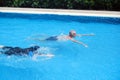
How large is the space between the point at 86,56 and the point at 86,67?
598mm

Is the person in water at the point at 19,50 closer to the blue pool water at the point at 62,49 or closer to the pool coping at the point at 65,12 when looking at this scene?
the blue pool water at the point at 62,49

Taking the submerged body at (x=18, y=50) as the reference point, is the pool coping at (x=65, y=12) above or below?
above

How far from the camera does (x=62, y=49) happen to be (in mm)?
7344

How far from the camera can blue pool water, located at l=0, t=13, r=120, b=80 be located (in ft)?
20.2

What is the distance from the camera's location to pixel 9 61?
666 centimetres

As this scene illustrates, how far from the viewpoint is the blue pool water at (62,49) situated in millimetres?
6172

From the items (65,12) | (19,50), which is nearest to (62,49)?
(19,50)

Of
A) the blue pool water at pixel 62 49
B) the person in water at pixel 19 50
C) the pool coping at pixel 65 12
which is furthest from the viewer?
the pool coping at pixel 65 12

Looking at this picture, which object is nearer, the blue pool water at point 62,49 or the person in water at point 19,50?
the blue pool water at point 62,49

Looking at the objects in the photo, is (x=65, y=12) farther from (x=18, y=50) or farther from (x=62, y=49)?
(x=18, y=50)

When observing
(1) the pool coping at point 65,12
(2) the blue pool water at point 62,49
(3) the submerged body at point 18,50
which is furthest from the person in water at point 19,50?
(1) the pool coping at point 65,12

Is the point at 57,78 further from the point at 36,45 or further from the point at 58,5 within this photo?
the point at 58,5

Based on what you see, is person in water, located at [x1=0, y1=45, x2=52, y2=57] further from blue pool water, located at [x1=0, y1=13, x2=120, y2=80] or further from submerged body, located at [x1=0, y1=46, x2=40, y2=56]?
blue pool water, located at [x1=0, y1=13, x2=120, y2=80]

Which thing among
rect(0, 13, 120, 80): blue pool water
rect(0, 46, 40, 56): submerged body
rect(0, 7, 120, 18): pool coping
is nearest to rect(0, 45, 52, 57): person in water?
rect(0, 46, 40, 56): submerged body
